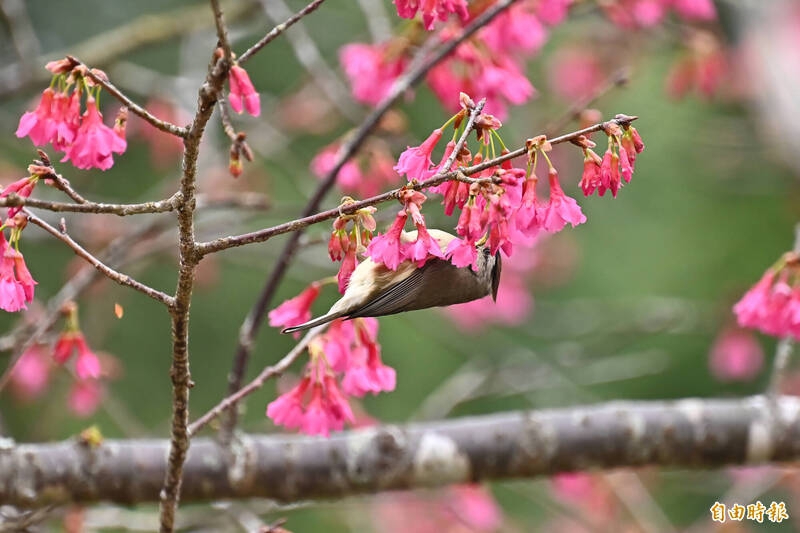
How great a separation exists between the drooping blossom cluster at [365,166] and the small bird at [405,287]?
0.84 m

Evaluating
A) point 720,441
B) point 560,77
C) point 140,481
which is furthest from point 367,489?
point 560,77

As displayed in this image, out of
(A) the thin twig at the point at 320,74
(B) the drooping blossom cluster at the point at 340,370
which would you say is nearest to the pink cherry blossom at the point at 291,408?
(B) the drooping blossom cluster at the point at 340,370

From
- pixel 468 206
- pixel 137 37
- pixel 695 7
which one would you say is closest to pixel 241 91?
pixel 468 206

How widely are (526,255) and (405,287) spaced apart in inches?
133

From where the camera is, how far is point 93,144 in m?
1.54

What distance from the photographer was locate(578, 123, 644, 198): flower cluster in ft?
4.63

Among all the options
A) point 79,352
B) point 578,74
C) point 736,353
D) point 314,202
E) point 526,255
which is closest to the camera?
point 79,352

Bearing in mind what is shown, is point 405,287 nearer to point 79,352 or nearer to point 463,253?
point 463,253

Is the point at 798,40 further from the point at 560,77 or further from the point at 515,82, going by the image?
the point at 515,82

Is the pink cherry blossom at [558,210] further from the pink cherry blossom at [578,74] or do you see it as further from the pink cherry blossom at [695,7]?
the pink cherry blossom at [578,74]

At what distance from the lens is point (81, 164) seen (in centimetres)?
154

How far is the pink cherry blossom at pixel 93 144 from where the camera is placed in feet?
5.04

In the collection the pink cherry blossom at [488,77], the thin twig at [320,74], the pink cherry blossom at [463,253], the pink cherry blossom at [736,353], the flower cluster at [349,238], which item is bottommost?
the pink cherry blossom at [736,353]

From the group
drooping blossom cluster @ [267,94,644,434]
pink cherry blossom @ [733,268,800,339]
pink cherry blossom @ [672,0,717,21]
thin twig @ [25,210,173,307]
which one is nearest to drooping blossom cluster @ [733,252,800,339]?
pink cherry blossom @ [733,268,800,339]
